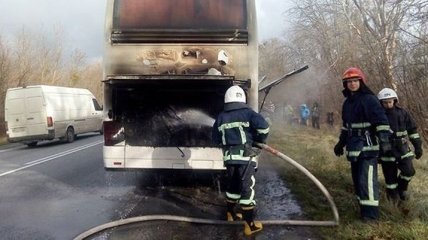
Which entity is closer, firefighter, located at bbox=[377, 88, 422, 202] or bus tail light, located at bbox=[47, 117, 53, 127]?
firefighter, located at bbox=[377, 88, 422, 202]

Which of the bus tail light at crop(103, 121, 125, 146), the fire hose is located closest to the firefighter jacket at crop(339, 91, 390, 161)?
the fire hose

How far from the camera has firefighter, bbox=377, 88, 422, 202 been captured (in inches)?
224

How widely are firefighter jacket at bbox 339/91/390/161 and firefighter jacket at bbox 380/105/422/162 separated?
2.73ft

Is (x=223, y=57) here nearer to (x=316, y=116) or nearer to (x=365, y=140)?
(x=365, y=140)

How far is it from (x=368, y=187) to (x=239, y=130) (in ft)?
5.33

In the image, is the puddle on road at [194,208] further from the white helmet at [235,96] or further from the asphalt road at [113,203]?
the white helmet at [235,96]

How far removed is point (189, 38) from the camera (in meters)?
6.38

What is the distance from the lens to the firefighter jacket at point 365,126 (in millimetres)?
4840

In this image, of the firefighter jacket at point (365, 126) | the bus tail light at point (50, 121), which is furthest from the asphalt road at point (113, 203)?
the bus tail light at point (50, 121)

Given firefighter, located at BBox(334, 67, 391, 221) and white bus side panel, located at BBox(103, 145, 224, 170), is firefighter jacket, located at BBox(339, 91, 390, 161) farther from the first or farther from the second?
white bus side panel, located at BBox(103, 145, 224, 170)

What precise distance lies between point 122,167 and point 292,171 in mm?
4048

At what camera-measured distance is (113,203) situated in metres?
6.52

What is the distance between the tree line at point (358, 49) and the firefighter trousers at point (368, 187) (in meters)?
6.91

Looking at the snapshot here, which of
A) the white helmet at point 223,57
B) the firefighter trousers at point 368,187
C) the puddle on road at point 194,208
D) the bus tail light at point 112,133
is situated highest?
the white helmet at point 223,57
